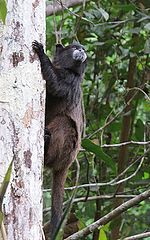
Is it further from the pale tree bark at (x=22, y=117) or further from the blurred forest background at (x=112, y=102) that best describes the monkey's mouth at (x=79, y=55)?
the pale tree bark at (x=22, y=117)

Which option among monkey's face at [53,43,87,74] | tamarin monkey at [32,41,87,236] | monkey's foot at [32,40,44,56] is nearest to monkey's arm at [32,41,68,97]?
tamarin monkey at [32,41,87,236]

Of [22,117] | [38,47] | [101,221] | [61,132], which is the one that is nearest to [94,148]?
[61,132]

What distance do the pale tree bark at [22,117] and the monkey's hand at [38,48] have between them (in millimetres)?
19

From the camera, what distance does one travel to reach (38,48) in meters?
1.89

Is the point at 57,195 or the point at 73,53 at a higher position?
the point at 73,53

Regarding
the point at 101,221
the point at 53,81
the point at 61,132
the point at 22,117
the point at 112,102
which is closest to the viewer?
the point at 22,117

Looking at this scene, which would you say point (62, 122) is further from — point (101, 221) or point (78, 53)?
point (101, 221)

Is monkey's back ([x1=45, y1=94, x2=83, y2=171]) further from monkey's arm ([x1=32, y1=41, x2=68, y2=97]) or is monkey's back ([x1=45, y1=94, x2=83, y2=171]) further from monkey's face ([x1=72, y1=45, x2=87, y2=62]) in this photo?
monkey's face ([x1=72, y1=45, x2=87, y2=62])

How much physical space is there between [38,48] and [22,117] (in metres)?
→ 0.31

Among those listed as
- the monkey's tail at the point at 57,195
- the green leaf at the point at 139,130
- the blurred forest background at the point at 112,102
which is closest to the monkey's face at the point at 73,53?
the blurred forest background at the point at 112,102

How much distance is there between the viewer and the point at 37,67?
6.06 ft

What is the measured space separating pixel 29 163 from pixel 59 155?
131 centimetres

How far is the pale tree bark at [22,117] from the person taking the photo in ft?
5.13

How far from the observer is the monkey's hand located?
1842 mm
